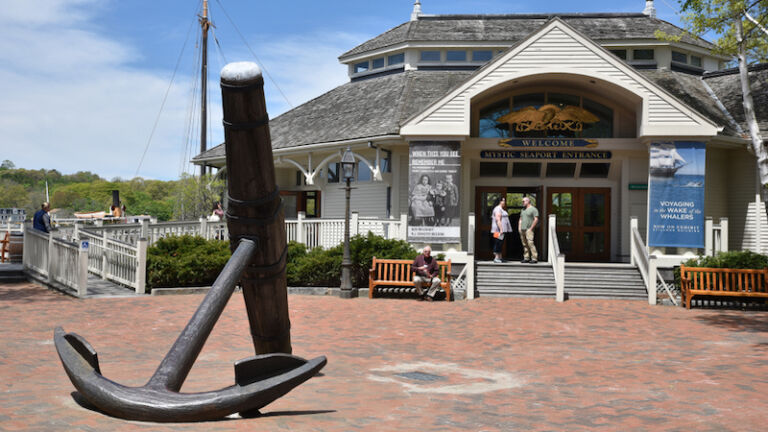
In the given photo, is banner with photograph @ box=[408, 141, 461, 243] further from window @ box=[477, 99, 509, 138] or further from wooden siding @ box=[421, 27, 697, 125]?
window @ box=[477, 99, 509, 138]

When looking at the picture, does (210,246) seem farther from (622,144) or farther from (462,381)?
(622,144)

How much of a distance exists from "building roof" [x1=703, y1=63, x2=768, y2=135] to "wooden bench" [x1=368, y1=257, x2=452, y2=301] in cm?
1120

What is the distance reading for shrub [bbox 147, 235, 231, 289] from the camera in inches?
591

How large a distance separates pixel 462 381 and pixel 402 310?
6.28 m

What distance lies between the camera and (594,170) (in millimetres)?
19969

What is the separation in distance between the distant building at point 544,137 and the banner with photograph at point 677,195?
0.03 meters

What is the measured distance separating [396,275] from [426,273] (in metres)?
0.80

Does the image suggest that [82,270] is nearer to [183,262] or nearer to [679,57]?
[183,262]

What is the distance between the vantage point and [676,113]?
16.9 m

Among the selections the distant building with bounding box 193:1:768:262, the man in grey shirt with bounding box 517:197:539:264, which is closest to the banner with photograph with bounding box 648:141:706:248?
the distant building with bounding box 193:1:768:262

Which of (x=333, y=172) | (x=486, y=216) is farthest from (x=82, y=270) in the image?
(x=486, y=216)

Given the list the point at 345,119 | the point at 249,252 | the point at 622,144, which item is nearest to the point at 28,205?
the point at 345,119

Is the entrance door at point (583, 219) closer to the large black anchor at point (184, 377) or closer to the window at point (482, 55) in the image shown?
the window at point (482, 55)

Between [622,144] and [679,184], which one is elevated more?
[622,144]
